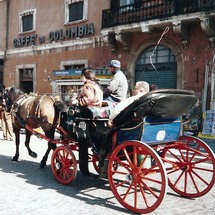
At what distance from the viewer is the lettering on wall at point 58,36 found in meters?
15.2

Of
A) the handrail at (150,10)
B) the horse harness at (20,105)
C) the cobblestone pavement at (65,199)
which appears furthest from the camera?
the handrail at (150,10)

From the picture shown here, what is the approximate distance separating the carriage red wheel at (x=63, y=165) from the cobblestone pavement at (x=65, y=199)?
0.12m

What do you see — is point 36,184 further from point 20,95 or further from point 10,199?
point 20,95

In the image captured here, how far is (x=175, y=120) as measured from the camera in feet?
13.6

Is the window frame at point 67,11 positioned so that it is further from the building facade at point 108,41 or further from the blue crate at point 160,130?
the blue crate at point 160,130

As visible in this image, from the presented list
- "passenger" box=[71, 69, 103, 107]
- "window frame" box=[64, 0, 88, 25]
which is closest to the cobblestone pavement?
"passenger" box=[71, 69, 103, 107]

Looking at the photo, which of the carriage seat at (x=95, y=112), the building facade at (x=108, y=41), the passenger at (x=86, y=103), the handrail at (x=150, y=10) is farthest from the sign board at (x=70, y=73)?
the carriage seat at (x=95, y=112)

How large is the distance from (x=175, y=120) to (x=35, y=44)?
1509cm

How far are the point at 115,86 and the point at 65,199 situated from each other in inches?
75.1

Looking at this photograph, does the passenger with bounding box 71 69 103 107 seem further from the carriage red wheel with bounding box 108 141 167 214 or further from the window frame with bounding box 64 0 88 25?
the window frame with bounding box 64 0 88 25

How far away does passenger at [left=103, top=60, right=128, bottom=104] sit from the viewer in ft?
15.8

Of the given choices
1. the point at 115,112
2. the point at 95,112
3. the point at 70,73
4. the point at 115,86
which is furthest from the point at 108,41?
the point at 115,112

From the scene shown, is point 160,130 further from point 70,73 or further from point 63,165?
point 70,73

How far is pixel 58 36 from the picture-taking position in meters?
16.4
